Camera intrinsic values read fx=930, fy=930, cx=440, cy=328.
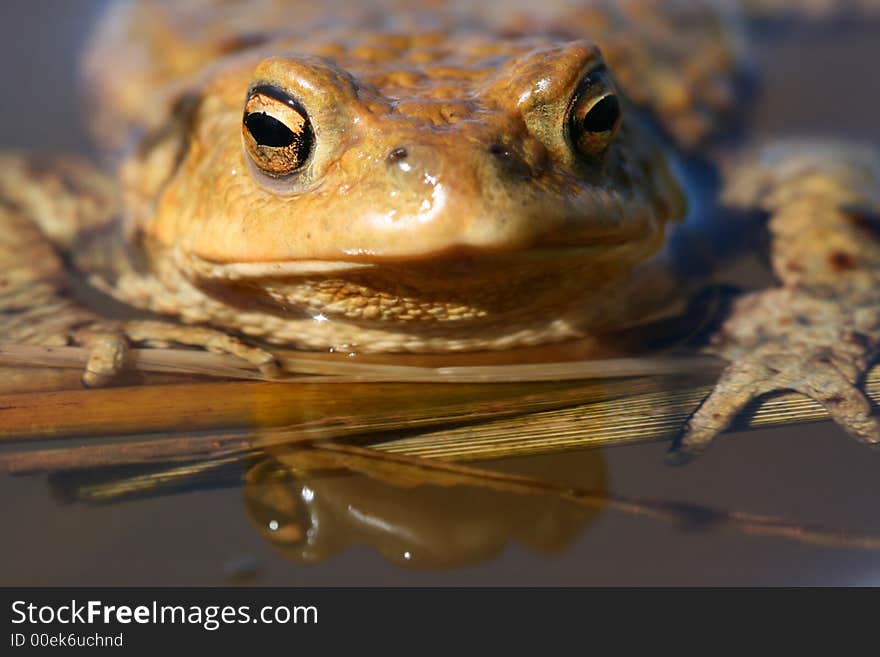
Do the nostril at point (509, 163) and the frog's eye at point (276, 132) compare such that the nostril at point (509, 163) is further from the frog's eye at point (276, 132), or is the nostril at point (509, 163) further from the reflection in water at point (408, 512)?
the reflection in water at point (408, 512)

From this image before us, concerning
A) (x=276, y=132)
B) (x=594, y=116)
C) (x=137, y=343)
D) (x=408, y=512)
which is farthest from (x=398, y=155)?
(x=137, y=343)

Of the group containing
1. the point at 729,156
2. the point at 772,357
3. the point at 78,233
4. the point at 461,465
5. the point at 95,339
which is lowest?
the point at 461,465

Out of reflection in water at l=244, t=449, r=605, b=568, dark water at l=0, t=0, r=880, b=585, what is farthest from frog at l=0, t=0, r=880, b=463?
reflection in water at l=244, t=449, r=605, b=568

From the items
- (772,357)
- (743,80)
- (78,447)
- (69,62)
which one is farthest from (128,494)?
(743,80)

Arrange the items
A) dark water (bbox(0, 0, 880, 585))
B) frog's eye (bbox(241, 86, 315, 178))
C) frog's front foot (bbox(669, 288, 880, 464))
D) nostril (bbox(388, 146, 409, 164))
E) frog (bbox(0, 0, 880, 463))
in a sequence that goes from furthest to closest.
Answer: frog's front foot (bbox(669, 288, 880, 464)), frog's eye (bbox(241, 86, 315, 178)), frog (bbox(0, 0, 880, 463)), nostril (bbox(388, 146, 409, 164)), dark water (bbox(0, 0, 880, 585))

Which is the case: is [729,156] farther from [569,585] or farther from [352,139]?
[569,585]

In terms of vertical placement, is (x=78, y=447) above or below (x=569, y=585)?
above

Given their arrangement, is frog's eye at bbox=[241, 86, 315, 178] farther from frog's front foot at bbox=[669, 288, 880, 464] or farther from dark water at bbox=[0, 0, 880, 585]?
frog's front foot at bbox=[669, 288, 880, 464]

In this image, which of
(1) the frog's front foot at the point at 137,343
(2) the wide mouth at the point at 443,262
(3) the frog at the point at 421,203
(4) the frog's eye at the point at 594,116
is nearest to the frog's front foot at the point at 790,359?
(3) the frog at the point at 421,203
